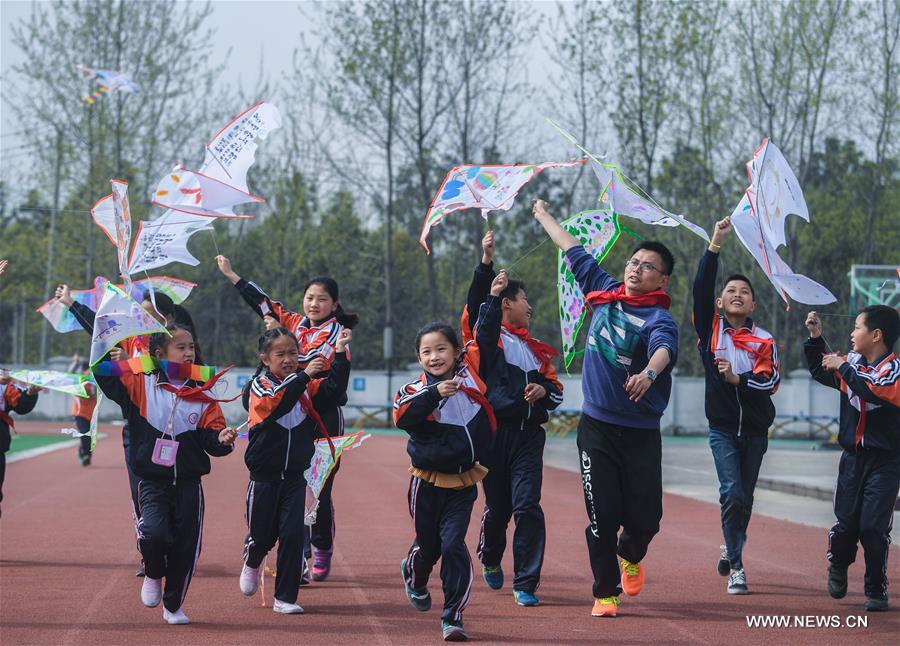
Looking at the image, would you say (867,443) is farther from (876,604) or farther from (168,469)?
(168,469)

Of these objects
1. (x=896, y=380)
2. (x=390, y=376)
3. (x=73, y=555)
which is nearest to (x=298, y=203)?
(x=390, y=376)

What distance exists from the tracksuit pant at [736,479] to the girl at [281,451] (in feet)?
8.69

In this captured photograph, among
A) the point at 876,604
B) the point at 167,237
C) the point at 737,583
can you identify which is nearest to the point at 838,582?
the point at 876,604

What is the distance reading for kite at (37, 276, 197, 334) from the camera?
7852mm

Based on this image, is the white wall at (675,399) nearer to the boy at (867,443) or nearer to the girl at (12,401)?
the girl at (12,401)

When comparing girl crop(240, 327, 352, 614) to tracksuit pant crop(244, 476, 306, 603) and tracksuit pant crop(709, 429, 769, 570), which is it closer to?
tracksuit pant crop(244, 476, 306, 603)

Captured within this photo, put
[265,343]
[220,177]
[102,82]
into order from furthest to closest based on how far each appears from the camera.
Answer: [102,82], [220,177], [265,343]

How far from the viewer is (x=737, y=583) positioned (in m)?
7.93

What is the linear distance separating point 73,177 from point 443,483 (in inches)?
1300

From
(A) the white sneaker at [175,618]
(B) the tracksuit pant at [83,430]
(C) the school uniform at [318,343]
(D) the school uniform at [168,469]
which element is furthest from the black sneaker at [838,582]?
(B) the tracksuit pant at [83,430]

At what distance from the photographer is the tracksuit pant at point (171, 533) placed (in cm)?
666

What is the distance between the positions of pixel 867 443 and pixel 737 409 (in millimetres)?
849

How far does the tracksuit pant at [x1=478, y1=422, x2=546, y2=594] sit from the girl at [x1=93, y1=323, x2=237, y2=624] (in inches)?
72.9

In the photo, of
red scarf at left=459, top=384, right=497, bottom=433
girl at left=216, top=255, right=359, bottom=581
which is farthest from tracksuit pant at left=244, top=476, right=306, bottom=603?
red scarf at left=459, top=384, right=497, bottom=433
